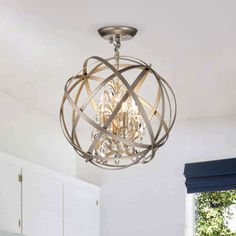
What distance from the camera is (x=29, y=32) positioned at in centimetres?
410

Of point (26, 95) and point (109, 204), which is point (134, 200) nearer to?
point (109, 204)

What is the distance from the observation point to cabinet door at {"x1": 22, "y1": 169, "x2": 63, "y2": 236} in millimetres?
4820

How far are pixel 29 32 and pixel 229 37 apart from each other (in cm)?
114

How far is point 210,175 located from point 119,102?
2002 mm

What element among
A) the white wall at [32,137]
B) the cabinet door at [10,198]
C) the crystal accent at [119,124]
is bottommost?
the cabinet door at [10,198]

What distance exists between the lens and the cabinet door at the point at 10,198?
4574 millimetres

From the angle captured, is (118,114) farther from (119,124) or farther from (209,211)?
(209,211)

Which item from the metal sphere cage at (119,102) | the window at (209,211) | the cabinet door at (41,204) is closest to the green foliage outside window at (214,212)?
the window at (209,211)

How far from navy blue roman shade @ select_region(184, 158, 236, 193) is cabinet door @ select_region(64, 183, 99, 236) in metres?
0.79

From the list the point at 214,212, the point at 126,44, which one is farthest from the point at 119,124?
the point at 214,212

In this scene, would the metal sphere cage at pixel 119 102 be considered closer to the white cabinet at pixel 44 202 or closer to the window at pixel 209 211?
the white cabinet at pixel 44 202

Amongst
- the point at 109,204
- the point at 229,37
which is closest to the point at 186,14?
the point at 229,37

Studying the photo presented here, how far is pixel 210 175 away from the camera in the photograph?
5.81m

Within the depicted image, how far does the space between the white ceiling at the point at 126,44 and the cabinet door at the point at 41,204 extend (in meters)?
0.66
